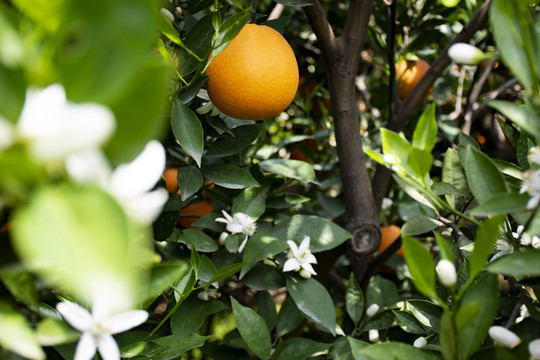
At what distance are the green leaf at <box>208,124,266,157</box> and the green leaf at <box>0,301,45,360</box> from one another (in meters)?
0.49

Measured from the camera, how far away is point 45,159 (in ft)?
0.74

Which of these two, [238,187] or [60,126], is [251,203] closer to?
[238,187]

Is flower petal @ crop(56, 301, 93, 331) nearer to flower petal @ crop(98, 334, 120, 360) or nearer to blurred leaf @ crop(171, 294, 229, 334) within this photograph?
flower petal @ crop(98, 334, 120, 360)

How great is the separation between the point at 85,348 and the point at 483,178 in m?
0.35

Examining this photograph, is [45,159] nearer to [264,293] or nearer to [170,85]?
[170,85]

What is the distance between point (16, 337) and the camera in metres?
0.28

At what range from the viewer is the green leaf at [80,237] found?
0.20 metres

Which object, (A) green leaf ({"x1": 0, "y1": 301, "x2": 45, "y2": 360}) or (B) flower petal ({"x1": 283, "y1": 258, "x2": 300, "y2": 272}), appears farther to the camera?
(B) flower petal ({"x1": 283, "y1": 258, "x2": 300, "y2": 272})

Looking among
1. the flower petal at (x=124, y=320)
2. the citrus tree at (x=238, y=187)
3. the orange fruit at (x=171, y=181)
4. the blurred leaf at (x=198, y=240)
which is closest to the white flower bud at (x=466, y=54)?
the citrus tree at (x=238, y=187)

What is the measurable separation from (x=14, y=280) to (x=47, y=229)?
140 millimetres

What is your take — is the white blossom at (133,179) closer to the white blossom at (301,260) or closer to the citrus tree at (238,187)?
the citrus tree at (238,187)

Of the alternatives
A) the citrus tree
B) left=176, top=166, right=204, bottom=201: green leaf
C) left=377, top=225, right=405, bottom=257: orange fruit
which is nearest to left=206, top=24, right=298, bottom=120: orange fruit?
the citrus tree

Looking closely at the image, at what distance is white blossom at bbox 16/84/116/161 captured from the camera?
218mm

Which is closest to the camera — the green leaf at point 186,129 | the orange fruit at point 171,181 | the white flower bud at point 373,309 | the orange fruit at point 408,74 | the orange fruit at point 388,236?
the green leaf at point 186,129
